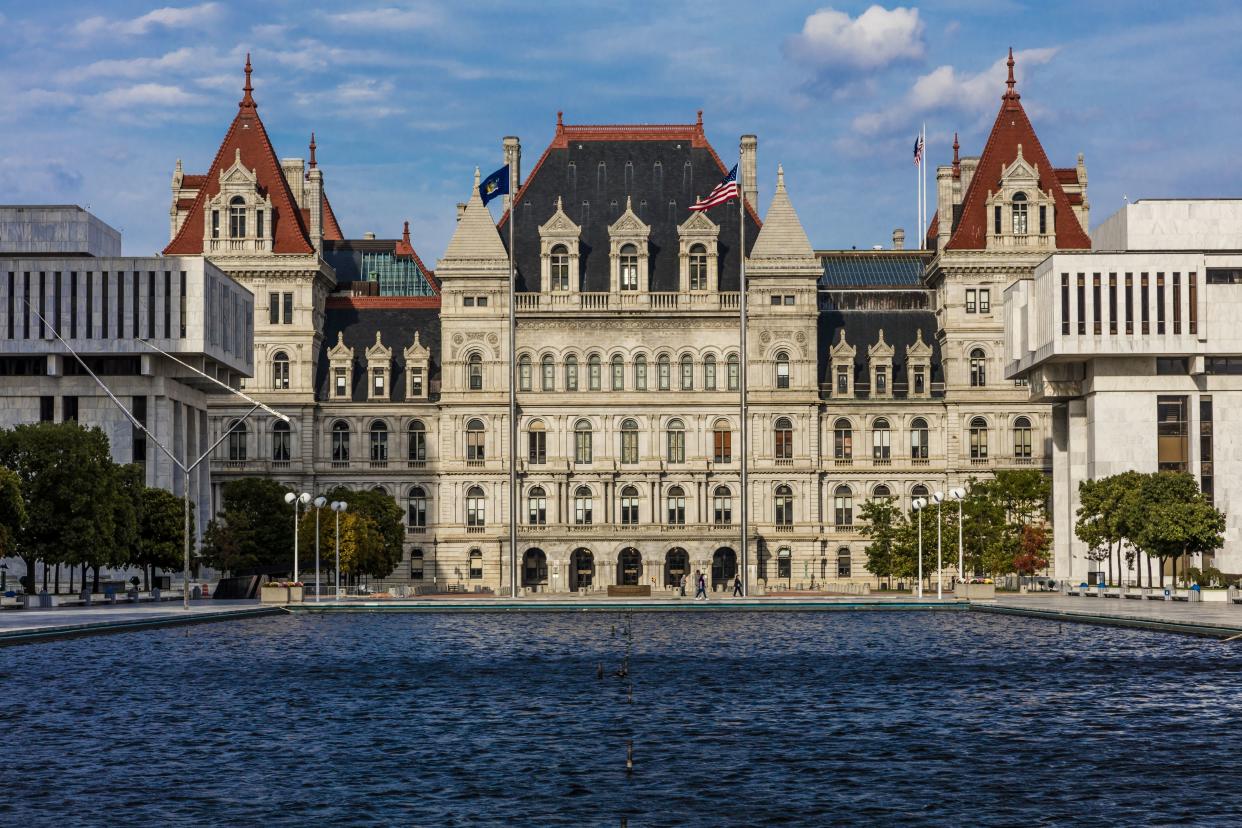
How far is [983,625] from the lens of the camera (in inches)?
3059

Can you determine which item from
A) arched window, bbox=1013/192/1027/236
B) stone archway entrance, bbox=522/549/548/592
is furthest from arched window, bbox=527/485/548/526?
arched window, bbox=1013/192/1027/236

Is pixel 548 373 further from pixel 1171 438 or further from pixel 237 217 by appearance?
pixel 1171 438

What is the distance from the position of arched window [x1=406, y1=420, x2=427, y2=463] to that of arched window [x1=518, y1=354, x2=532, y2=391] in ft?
27.3

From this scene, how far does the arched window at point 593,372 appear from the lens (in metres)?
137

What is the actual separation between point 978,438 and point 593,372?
29100 mm

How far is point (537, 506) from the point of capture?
138m

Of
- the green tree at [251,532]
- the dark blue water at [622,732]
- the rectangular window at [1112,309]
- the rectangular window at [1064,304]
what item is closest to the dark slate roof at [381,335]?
the green tree at [251,532]

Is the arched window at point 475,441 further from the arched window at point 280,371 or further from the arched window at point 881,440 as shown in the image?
the arched window at point 881,440

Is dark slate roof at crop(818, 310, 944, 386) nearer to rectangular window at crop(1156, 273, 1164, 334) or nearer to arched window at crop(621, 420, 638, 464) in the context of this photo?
arched window at crop(621, 420, 638, 464)

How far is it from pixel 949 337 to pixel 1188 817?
351 feet

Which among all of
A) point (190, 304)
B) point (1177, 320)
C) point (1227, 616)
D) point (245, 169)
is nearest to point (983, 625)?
point (1227, 616)

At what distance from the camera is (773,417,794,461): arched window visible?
447 feet

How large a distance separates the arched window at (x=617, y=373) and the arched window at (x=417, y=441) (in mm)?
14903

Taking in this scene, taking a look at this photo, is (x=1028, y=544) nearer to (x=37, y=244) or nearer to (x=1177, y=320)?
(x=1177, y=320)
